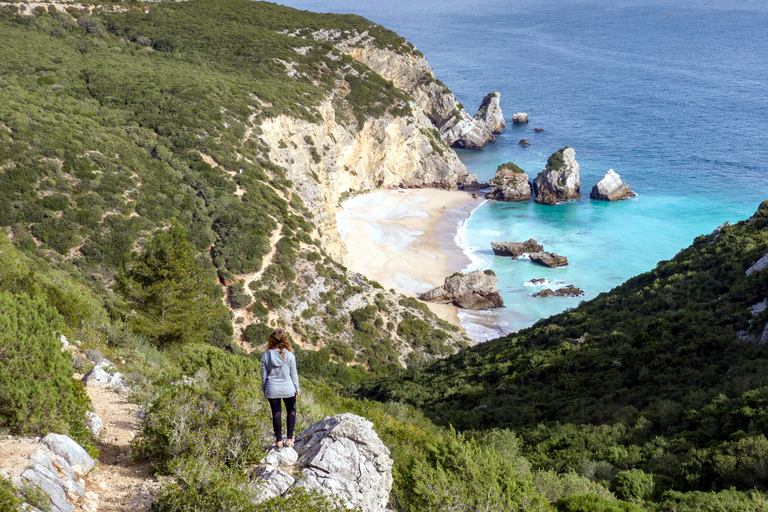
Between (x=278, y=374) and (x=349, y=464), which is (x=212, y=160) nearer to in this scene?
(x=278, y=374)

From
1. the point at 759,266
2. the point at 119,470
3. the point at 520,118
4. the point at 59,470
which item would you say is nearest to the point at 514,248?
the point at 759,266

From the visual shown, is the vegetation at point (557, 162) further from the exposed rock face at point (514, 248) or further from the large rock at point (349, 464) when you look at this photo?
the large rock at point (349, 464)

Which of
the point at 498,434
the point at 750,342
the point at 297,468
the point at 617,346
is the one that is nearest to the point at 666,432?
the point at 498,434

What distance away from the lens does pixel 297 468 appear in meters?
7.28

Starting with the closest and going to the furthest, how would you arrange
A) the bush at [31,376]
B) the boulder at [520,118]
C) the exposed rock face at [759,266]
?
the bush at [31,376], the exposed rock face at [759,266], the boulder at [520,118]

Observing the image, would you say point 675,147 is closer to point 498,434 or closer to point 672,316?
point 672,316

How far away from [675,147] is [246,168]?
75.5m

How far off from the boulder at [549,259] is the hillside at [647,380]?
23201mm

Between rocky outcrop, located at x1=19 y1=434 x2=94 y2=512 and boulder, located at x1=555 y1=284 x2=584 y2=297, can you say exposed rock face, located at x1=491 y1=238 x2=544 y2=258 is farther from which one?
rocky outcrop, located at x1=19 y1=434 x2=94 y2=512

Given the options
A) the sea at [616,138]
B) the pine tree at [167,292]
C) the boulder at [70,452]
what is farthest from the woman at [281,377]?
the sea at [616,138]

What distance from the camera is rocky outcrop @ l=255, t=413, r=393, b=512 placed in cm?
690

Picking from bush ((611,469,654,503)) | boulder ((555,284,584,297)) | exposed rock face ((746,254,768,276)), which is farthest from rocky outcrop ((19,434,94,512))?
boulder ((555,284,584,297))

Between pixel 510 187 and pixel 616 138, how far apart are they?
112 ft

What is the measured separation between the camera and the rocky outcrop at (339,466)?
22.6ft
